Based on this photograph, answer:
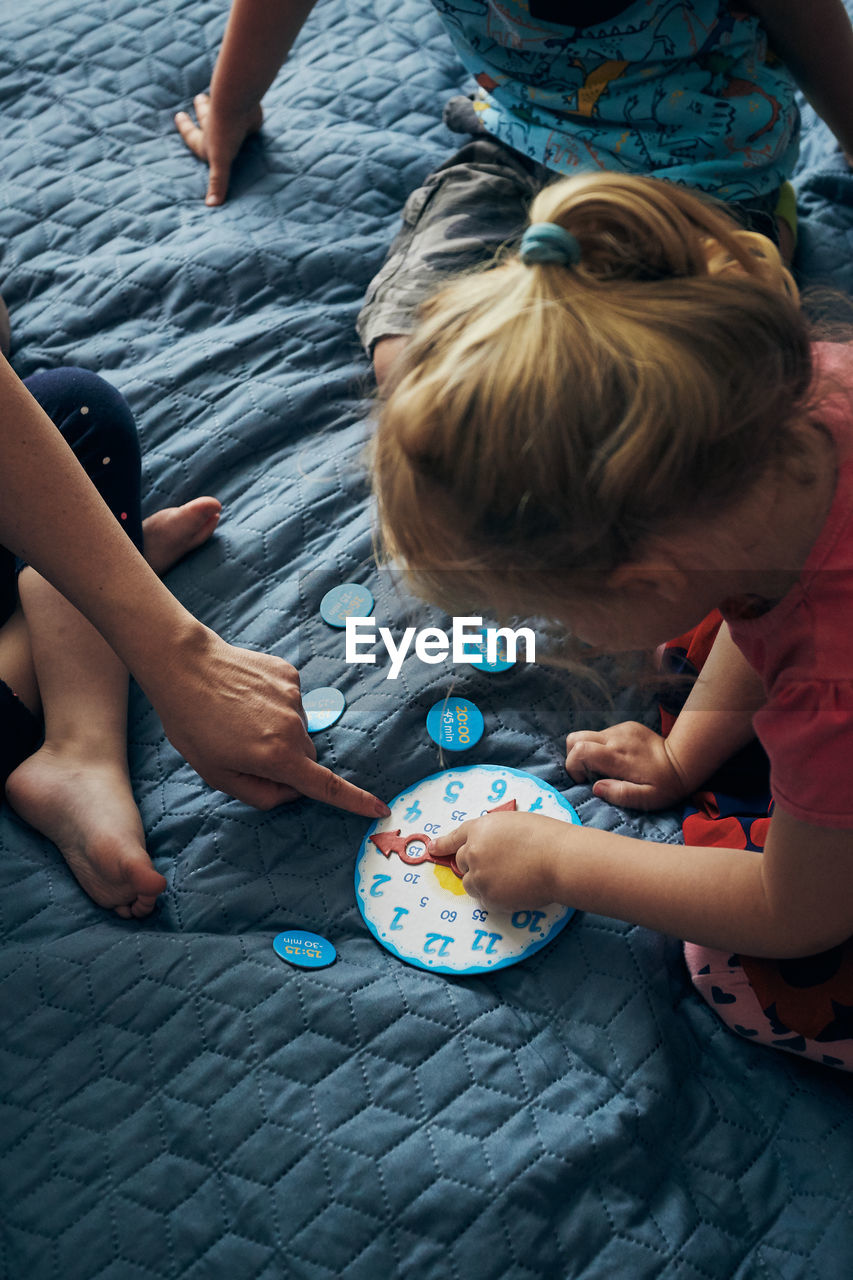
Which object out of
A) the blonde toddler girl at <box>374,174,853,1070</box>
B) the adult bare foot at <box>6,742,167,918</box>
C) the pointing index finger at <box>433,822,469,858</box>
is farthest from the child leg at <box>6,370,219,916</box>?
the blonde toddler girl at <box>374,174,853,1070</box>

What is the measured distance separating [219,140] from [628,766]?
3.16ft

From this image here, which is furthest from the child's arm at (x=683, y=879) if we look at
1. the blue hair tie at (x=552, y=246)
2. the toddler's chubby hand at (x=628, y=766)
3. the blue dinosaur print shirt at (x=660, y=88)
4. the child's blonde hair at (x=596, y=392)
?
the blue dinosaur print shirt at (x=660, y=88)

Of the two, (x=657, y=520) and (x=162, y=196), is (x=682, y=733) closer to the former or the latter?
(x=657, y=520)

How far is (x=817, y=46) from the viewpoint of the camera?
1021 millimetres

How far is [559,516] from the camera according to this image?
0.53 meters

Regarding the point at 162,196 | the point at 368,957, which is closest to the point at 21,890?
the point at 368,957

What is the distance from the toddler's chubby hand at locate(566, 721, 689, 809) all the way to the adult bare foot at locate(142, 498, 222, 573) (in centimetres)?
43

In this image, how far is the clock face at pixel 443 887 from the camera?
75 centimetres

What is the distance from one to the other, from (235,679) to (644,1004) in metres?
0.40

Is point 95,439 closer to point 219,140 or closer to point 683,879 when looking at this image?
point 219,140

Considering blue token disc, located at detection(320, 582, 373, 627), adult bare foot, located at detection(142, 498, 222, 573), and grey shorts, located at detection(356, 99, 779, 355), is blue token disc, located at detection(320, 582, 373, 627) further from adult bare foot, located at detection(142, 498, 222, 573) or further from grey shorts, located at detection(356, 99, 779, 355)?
grey shorts, located at detection(356, 99, 779, 355)

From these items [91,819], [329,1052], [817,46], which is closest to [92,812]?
[91,819]

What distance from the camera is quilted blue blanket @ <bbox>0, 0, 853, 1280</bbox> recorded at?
2.09ft

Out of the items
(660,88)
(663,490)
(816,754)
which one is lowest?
(816,754)
